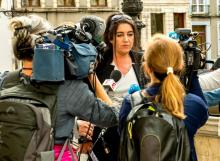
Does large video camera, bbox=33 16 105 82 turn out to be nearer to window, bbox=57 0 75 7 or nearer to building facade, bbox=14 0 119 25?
building facade, bbox=14 0 119 25

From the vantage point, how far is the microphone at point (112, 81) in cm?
422

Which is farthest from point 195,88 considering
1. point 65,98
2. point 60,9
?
point 60,9

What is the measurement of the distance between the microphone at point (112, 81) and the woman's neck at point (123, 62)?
0.38 feet

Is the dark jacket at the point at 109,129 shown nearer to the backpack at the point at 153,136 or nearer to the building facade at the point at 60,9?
the backpack at the point at 153,136

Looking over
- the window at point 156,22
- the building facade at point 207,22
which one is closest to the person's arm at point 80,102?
the window at point 156,22

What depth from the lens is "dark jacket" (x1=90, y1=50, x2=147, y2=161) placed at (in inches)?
169

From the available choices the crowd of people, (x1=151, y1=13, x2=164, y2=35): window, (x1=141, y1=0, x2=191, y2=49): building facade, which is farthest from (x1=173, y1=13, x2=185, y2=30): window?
the crowd of people

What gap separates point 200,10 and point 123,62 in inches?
1662

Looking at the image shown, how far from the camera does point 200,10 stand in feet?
151

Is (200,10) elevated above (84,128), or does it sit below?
above

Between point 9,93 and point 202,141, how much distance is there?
9.12 feet

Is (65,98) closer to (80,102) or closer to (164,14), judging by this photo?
(80,102)

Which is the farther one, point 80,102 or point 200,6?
point 200,6

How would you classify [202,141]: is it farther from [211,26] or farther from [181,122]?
[211,26]
